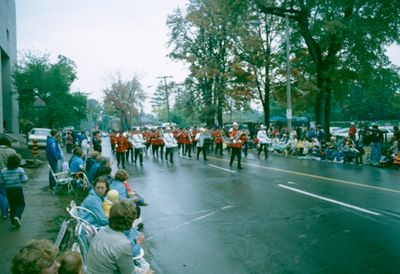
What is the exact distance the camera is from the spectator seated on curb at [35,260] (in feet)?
8.79

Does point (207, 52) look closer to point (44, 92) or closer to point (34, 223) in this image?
point (44, 92)

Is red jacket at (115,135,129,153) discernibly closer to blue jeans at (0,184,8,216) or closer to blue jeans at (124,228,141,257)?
blue jeans at (0,184,8,216)

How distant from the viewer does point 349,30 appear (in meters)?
22.7

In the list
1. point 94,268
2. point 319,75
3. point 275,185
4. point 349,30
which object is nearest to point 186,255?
point 94,268

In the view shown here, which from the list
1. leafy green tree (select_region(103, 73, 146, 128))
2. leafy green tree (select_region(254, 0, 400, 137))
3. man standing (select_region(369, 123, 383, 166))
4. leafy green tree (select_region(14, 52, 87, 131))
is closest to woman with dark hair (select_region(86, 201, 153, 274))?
man standing (select_region(369, 123, 383, 166))

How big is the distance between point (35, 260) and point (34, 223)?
6.09 metres

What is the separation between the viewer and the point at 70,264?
3090mm

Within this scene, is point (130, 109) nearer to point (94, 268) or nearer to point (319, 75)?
point (319, 75)

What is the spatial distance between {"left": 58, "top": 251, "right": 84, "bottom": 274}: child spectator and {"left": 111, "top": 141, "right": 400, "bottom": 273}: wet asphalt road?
262 cm

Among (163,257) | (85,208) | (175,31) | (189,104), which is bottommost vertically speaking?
(163,257)

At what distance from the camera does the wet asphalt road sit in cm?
570

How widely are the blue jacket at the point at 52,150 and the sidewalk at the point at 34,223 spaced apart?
1024 mm

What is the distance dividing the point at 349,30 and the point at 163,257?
20045 mm

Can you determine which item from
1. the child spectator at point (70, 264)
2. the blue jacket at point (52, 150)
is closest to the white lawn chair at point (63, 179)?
the blue jacket at point (52, 150)
